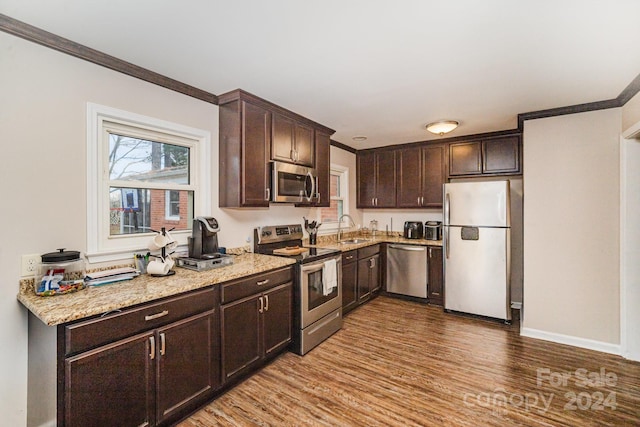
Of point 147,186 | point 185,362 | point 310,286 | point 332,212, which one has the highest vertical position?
point 147,186

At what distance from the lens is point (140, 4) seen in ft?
5.01

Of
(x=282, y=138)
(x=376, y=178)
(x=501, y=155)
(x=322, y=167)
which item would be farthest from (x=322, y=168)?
(x=501, y=155)

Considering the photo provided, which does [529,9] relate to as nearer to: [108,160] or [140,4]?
[140,4]

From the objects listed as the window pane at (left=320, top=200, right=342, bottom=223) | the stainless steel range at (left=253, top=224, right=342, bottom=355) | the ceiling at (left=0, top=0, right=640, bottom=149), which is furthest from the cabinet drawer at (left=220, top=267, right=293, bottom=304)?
the window pane at (left=320, top=200, right=342, bottom=223)

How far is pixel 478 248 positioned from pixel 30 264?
4.20 m

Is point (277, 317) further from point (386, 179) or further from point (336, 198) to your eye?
point (386, 179)

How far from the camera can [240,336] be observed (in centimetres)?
227

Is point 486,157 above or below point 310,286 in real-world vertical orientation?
above

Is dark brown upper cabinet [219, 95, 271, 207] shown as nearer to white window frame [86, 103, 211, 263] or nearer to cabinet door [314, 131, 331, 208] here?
white window frame [86, 103, 211, 263]

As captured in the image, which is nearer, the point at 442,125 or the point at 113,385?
the point at 113,385

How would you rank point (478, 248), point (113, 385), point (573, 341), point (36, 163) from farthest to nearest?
point (478, 248), point (573, 341), point (36, 163), point (113, 385)

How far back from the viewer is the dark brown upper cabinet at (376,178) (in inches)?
191

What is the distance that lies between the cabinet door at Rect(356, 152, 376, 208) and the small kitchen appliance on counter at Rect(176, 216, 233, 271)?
10.1ft

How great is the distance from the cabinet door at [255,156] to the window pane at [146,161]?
1.79ft
